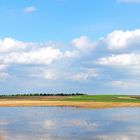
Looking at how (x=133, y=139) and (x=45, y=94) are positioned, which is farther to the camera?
(x=45, y=94)

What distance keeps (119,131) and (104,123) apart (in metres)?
10.8

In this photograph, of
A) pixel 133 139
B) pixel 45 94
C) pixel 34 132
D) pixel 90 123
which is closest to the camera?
pixel 133 139

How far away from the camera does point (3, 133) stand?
149 feet

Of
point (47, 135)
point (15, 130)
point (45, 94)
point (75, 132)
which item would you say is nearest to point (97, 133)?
point (75, 132)

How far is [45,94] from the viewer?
177m

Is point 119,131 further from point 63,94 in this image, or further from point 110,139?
point 63,94

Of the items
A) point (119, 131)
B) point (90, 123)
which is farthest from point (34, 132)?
point (90, 123)

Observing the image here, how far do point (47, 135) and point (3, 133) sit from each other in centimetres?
543

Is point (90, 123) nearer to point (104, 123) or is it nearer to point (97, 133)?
point (104, 123)

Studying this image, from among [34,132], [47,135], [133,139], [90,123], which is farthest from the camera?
[90,123]

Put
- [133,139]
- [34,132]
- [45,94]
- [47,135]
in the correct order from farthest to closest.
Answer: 1. [45,94]
2. [34,132]
3. [47,135]
4. [133,139]

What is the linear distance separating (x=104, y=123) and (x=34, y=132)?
15.6 meters

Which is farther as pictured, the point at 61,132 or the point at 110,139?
the point at 61,132

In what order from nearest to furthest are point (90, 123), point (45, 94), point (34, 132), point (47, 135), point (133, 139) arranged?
point (133, 139)
point (47, 135)
point (34, 132)
point (90, 123)
point (45, 94)
